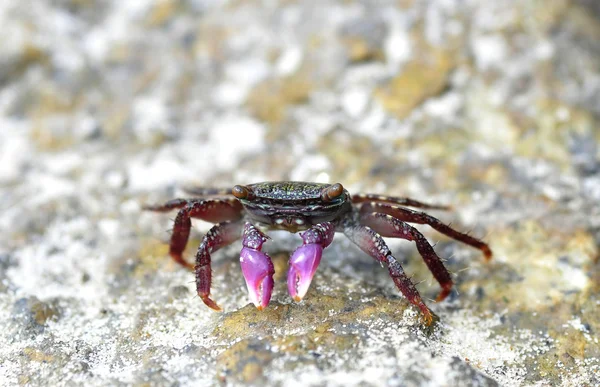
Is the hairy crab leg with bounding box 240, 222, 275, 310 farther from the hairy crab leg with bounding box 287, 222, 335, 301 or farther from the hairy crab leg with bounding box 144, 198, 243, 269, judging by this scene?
the hairy crab leg with bounding box 144, 198, 243, 269

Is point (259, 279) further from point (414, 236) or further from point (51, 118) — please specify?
point (51, 118)

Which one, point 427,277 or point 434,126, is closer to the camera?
point 427,277

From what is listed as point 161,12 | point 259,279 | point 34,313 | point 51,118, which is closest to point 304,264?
point 259,279

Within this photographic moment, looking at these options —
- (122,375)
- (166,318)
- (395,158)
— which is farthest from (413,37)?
(122,375)

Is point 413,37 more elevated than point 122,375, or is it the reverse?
point 413,37

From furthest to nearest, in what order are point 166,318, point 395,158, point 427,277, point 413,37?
point 413,37
point 395,158
point 427,277
point 166,318

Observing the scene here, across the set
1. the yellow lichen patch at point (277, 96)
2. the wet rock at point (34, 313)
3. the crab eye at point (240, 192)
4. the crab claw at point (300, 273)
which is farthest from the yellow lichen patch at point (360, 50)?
the wet rock at point (34, 313)

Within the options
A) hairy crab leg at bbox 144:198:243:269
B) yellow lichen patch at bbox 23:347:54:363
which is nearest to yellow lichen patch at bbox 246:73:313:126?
hairy crab leg at bbox 144:198:243:269

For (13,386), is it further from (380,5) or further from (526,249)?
(380,5)
